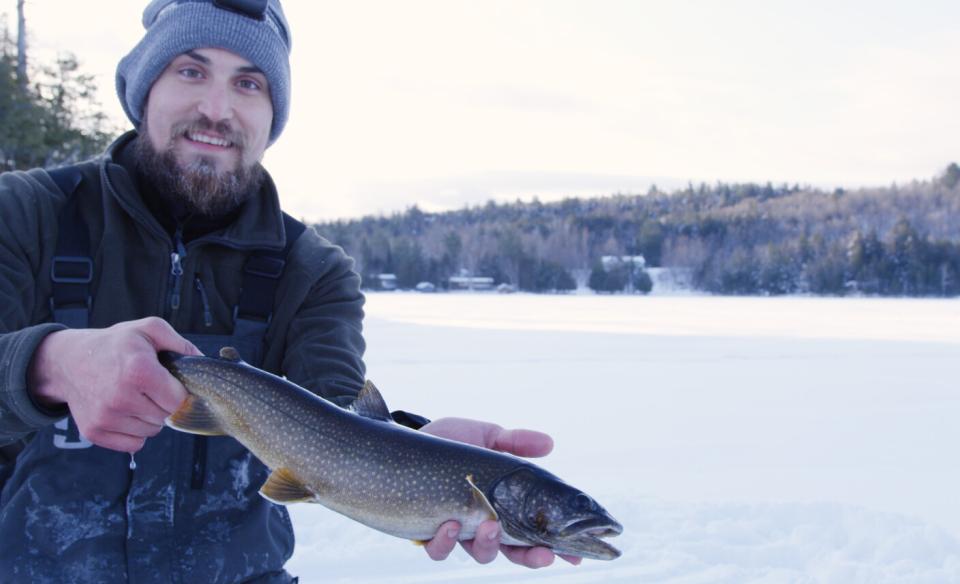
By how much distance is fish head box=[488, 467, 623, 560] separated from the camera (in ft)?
7.77

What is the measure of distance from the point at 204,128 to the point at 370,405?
4.14 ft

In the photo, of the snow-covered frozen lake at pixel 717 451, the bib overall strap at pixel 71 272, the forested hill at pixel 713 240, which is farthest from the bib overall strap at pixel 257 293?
the forested hill at pixel 713 240

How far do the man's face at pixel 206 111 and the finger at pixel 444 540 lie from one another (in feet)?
5.14

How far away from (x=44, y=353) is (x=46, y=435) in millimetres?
707

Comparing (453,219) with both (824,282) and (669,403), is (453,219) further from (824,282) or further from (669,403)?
(669,403)

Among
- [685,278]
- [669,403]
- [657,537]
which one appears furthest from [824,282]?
[657,537]

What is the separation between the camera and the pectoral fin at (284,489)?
8.02 feet

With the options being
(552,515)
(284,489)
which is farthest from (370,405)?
(552,515)

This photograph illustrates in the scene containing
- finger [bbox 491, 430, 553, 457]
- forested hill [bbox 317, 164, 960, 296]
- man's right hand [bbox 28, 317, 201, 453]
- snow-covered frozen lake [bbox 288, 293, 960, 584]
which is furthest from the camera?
forested hill [bbox 317, 164, 960, 296]

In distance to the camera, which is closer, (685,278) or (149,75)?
(149,75)

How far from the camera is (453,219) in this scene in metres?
155

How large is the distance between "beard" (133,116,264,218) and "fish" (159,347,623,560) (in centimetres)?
88

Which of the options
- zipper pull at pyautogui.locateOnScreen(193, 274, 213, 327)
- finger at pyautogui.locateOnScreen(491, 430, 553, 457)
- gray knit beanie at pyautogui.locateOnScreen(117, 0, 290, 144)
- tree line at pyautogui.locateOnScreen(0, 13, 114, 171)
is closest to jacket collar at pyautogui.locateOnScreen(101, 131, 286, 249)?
zipper pull at pyautogui.locateOnScreen(193, 274, 213, 327)

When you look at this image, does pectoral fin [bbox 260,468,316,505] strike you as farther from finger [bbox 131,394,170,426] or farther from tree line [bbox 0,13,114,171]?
tree line [bbox 0,13,114,171]
